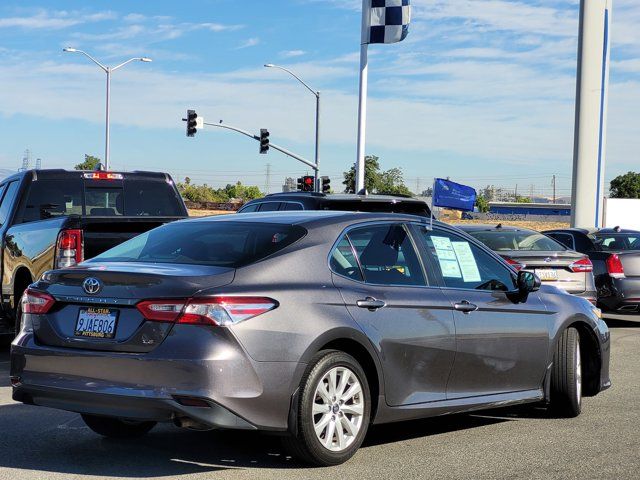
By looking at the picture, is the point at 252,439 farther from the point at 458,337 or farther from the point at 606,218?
the point at 606,218

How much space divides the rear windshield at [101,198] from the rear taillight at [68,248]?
1875mm

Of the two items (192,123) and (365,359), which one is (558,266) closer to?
(365,359)

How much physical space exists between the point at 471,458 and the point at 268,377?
162cm

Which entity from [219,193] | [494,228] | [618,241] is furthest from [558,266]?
[219,193]

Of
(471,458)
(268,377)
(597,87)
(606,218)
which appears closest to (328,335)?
(268,377)

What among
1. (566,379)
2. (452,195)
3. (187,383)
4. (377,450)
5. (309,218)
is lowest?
(377,450)

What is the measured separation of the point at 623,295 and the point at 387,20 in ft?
29.4

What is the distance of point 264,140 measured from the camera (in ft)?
144

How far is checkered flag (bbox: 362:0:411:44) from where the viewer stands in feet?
70.9

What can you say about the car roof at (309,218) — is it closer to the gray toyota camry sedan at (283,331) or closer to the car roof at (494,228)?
the gray toyota camry sedan at (283,331)

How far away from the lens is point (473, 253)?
7422 mm

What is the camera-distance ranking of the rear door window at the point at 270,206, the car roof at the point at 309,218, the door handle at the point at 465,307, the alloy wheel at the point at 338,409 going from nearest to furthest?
the alloy wheel at the point at 338,409, the car roof at the point at 309,218, the door handle at the point at 465,307, the rear door window at the point at 270,206

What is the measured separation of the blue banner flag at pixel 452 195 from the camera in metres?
8.63

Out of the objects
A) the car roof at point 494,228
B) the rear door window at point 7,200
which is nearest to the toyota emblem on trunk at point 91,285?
the rear door window at point 7,200
